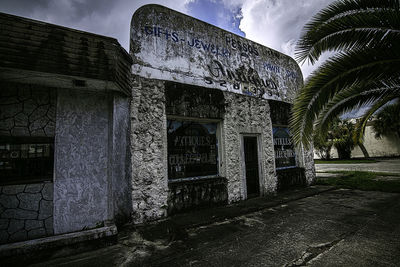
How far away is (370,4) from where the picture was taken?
2973 millimetres

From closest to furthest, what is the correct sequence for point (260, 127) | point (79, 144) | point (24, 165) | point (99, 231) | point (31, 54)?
point (31, 54) < point (99, 231) < point (24, 165) < point (79, 144) < point (260, 127)

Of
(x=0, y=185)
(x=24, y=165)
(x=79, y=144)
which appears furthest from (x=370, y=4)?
(x=0, y=185)

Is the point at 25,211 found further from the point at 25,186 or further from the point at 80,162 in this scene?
the point at 80,162

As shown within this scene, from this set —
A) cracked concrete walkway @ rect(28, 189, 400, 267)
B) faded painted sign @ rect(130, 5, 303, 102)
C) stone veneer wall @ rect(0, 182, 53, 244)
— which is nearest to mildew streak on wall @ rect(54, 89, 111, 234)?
stone veneer wall @ rect(0, 182, 53, 244)

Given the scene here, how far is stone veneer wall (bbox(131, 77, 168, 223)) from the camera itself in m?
Answer: 3.64

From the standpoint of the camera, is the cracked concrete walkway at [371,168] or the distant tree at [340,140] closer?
the cracked concrete walkway at [371,168]

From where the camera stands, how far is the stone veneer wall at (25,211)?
2.75m

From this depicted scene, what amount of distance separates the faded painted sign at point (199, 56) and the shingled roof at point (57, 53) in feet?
2.98

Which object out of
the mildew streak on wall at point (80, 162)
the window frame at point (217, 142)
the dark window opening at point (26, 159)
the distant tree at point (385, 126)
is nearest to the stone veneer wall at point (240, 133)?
the window frame at point (217, 142)

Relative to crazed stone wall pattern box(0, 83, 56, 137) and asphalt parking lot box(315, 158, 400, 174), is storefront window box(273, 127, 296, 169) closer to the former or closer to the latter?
crazed stone wall pattern box(0, 83, 56, 137)

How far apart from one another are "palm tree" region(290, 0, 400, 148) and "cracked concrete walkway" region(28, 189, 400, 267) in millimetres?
1685

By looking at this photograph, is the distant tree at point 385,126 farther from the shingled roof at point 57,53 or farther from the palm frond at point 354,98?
the shingled roof at point 57,53

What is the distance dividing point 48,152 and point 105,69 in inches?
68.9

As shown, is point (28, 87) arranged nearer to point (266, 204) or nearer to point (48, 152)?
point (48, 152)
